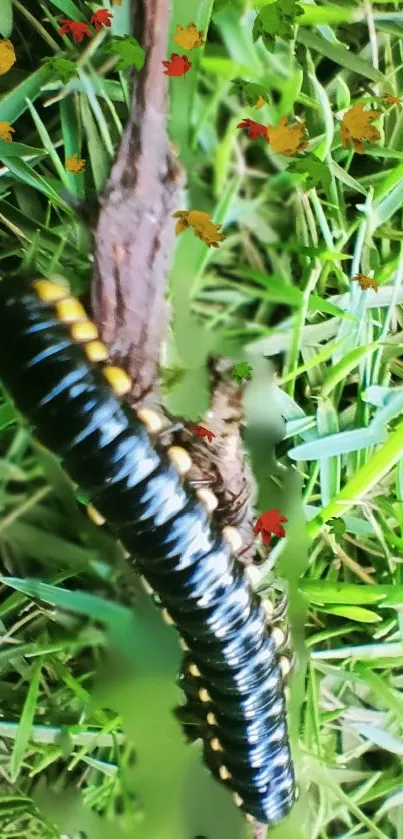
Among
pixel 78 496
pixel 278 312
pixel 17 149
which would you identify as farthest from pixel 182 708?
pixel 17 149

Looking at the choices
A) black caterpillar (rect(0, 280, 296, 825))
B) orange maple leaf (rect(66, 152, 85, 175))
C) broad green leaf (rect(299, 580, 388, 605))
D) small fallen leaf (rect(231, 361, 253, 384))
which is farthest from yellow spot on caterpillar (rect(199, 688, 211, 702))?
orange maple leaf (rect(66, 152, 85, 175))

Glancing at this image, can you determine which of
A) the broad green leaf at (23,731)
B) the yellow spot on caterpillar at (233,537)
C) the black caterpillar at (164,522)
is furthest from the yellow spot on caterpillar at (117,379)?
the broad green leaf at (23,731)

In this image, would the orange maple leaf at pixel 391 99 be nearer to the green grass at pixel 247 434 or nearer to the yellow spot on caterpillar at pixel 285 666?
the green grass at pixel 247 434

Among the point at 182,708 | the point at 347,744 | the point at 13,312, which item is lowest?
the point at 347,744

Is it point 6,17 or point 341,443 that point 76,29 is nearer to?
point 6,17

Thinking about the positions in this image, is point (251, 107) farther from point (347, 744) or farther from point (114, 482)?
point (347, 744)

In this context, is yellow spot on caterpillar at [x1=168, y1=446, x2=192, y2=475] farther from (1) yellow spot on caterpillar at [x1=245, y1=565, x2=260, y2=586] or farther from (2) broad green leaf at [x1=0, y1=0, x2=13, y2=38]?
(2) broad green leaf at [x1=0, y1=0, x2=13, y2=38]

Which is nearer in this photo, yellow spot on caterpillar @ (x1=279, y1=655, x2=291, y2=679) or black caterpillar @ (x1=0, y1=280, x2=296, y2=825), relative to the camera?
black caterpillar @ (x1=0, y1=280, x2=296, y2=825)

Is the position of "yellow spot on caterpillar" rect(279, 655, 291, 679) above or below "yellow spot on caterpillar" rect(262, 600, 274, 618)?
below
